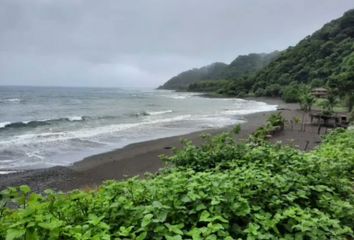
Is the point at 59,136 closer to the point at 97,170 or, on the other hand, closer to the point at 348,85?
the point at 97,170

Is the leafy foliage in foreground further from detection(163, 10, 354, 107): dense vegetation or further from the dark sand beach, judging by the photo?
detection(163, 10, 354, 107): dense vegetation

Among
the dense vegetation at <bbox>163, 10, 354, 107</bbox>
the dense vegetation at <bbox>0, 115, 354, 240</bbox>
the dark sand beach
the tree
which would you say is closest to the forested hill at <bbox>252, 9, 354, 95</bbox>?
the dense vegetation at <bbox>163, 10, 354, 107</bbox>

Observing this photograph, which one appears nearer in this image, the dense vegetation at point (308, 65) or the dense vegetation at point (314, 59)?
the dense vegetation at point (308, 65)

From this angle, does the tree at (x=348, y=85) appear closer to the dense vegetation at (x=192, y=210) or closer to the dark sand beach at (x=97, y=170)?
the dark sand beach at (x=97, y=170)

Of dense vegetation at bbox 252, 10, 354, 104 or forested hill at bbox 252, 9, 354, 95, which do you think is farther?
forested hill at bbox 252, 9, 354, 95

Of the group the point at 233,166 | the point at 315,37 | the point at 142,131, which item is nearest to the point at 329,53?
the point at 315,37

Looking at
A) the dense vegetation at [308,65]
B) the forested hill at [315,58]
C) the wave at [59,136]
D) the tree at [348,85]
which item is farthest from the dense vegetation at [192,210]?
the forested hill at [315,58]

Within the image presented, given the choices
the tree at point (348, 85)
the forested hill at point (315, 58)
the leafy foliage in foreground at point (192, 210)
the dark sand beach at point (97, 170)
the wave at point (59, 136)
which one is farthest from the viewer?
the forested hill at point (315, 58)

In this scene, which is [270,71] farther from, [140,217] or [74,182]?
[140,217]

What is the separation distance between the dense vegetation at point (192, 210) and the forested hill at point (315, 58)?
289 ft

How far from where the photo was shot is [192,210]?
10.4 feet

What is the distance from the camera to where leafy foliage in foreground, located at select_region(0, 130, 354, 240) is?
8.54 ft

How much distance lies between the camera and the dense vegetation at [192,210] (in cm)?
260

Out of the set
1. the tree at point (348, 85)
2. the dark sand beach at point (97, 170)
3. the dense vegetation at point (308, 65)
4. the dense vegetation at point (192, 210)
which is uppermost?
the dense vegetation at point (308, 65)
